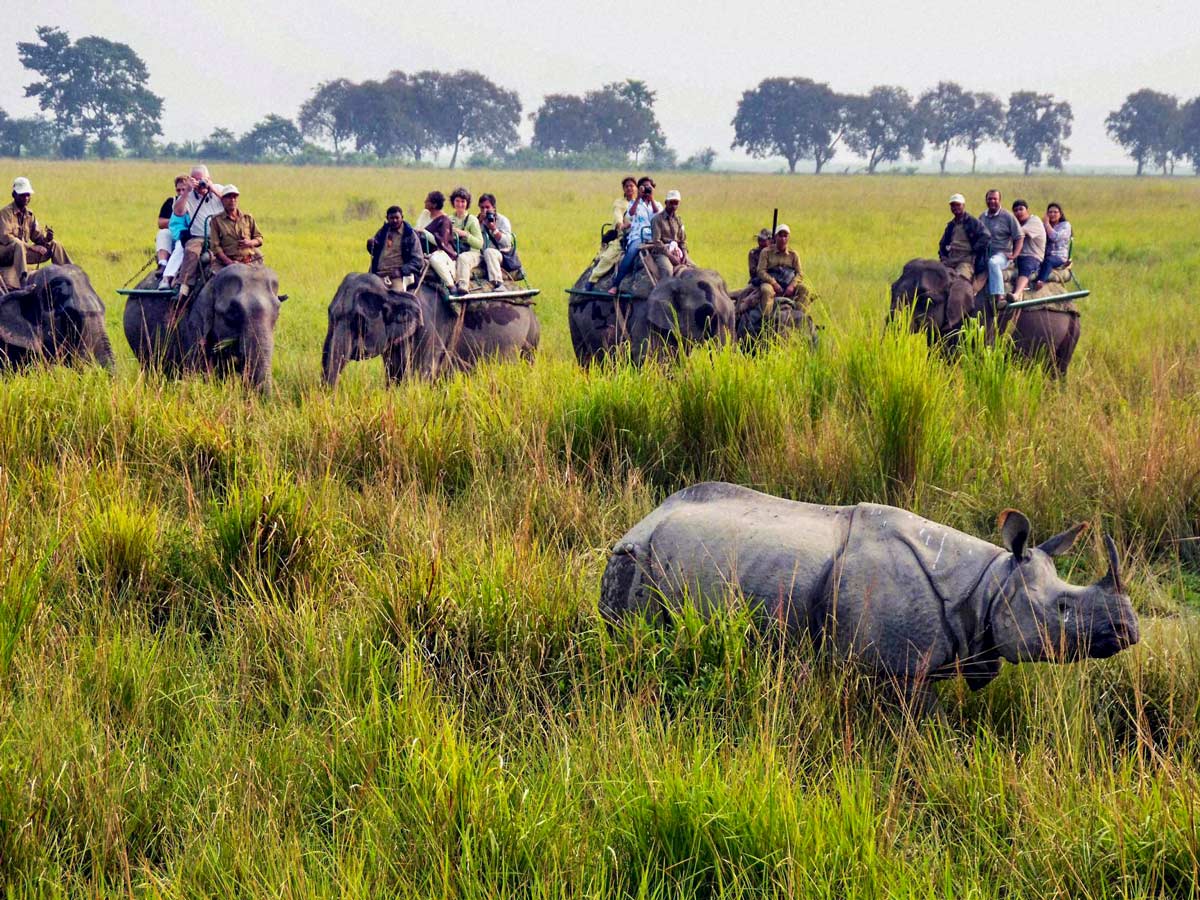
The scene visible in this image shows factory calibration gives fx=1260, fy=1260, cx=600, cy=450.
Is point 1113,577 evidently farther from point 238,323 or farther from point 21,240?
point 21,240

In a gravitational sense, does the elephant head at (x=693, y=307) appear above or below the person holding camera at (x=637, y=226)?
below

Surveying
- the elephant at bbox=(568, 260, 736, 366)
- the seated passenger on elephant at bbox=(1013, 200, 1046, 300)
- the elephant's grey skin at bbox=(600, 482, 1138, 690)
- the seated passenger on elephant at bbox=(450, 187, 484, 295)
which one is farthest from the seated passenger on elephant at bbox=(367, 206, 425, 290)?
the elephant's grey skin at bbox=(600, 482, 1138, 690)

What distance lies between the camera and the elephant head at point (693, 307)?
10484mm

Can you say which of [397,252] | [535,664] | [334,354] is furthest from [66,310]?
[535,664]

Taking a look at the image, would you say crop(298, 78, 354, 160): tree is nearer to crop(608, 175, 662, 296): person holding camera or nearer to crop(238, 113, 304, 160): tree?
crop(238, 113, 304, 160): tree

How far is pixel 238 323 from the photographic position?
943 cm

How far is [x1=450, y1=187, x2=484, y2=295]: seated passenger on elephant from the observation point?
1134 cm

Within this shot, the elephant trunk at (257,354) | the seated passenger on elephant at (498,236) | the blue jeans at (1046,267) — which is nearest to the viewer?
the elephant trunk at (257,354)

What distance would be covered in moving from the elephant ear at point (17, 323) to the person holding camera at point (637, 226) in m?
4.92

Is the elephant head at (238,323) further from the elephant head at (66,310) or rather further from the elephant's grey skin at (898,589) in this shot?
the elephant's grey skin at (898,589)

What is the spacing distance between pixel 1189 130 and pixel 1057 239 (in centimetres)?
8934

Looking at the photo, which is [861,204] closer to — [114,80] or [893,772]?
[893,772]

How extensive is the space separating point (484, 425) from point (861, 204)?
3215 cm

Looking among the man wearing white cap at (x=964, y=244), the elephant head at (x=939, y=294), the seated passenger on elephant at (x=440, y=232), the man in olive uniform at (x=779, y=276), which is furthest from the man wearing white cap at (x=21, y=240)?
the man wearing white cap at (x=964, y=244)
